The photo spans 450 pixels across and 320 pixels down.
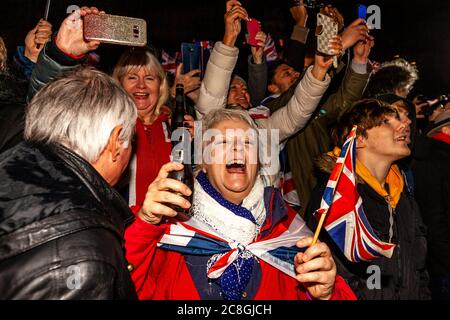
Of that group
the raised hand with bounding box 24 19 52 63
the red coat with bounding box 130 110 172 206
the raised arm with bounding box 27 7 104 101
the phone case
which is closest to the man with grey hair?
the raised arm with bounding box 27 7 104 101

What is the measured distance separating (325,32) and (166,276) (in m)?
2.30

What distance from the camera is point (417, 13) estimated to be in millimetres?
8141

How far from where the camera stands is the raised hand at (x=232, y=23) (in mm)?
4086

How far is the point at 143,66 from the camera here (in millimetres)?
3998

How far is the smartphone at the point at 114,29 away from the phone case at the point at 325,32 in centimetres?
151

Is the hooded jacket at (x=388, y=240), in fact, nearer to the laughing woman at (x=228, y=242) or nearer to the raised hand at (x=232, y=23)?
the laughing woman at (x=228, y=242)

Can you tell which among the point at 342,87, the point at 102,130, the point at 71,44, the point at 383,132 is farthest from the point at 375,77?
the point at 102,130

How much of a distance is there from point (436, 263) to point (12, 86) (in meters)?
3.35

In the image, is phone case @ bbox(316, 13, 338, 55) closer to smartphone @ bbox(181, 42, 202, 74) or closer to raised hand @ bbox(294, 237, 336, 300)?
smartphone @ bbox(181, 42, 202, 74)

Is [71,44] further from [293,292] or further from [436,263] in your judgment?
[436,263]

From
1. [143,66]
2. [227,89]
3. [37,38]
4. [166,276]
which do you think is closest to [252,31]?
[227,89]

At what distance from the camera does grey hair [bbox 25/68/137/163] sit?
6.72 ft

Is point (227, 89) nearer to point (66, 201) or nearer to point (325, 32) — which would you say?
point (325, 32)

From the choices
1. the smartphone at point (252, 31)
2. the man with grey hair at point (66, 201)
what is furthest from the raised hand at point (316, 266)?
the smartphone at point (252, 31)
